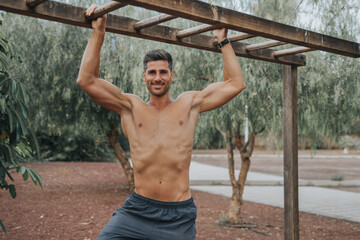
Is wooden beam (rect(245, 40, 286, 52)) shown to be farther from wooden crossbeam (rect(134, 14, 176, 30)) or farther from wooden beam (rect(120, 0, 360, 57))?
wooden crossbeam (rect(134, 14, 176, 30))

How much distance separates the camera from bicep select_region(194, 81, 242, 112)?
105 inches

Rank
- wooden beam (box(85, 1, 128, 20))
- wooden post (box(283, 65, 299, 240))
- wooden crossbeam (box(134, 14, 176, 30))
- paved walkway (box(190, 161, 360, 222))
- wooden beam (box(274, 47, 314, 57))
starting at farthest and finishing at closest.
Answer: paved walkway (box(190, 161, 360, 222)) < wooden post (box(283, 65, 299, 240)) < wooden beam (box(274, 47, 314, 57)) < wooden crossbeam (box(134, 14, 176, 30)) < wooden beam (box(85, 1, 128, 20))

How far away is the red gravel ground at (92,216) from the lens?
5979mm

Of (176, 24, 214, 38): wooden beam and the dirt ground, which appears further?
the dirt ground

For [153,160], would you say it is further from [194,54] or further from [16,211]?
[16,211]

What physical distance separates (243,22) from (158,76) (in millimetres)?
709

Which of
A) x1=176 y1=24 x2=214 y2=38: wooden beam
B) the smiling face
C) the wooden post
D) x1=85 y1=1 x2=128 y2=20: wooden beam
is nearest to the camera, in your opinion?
x1=85 y1=1 x2=128 y2=20: wooden beam

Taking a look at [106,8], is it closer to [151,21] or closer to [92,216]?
[151,21]

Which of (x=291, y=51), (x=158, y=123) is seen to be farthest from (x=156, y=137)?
(x=291, y=51)

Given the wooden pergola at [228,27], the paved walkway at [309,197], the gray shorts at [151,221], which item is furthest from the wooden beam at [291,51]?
the paved walkway at [309,197]

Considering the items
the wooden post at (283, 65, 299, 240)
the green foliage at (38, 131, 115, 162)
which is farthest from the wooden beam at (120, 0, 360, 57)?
the green foliage at (38, 131, 115, 162)

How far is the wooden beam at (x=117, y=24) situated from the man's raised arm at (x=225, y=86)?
2.15 ft

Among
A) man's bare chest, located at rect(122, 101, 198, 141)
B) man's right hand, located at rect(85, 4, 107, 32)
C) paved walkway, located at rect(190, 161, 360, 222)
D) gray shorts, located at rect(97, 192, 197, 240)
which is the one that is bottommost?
paved walkway, located at rect(190, 161, 360, 222)

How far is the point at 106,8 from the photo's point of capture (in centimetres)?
238
